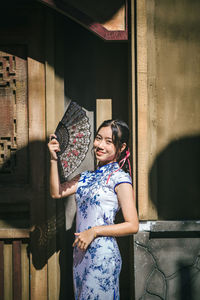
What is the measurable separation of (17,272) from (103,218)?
127 cm

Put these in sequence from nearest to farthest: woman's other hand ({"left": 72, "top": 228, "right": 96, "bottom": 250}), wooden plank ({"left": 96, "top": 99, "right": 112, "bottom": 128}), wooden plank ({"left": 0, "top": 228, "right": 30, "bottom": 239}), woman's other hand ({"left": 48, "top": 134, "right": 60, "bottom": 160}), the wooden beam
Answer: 1. woman's other hand ({"left": 72, "top": 228, "right": 96, "bottom": 250})
2. woman's other hand ({"left": 48, "top": 134, "right": 60, "bottom": 160})
3. the wooden beam
4. wooden plank ({"left": 0, "top": 228, "right": 30, "bottom": 239})
5. wooden plank ({"left": 96, "top": 99, "right": 112, "bottom": 128})

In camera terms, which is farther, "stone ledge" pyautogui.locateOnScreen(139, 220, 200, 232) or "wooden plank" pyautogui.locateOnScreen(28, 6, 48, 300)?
"wooden plank" pyautogui.locateOnScreen(28, 6, 48, 300)

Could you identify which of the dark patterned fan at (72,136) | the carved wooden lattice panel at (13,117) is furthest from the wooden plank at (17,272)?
the dark patterned fan at (72,136)

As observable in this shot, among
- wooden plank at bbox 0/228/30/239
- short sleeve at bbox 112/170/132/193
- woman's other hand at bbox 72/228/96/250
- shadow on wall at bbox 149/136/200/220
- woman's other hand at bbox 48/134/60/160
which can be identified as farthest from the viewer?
wooden plank at bbox 0/228/30/239

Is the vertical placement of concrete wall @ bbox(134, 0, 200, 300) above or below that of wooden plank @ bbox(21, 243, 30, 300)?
above

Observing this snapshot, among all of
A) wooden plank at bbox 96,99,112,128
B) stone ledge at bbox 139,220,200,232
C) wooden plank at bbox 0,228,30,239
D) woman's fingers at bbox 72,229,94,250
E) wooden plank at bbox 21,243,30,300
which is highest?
wooden plank at bbox 96,99,112,128

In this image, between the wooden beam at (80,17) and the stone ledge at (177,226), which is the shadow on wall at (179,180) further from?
the wooden beam at (80,17)

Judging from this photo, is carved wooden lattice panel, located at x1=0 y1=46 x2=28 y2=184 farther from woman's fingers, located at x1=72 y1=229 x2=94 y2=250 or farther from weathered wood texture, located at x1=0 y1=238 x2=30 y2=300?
woman's fingers, located at x1=72 y1=229 x2=94 y2=250

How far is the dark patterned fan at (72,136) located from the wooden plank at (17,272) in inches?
38.6

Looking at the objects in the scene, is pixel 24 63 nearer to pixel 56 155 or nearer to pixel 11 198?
pixel 56 155

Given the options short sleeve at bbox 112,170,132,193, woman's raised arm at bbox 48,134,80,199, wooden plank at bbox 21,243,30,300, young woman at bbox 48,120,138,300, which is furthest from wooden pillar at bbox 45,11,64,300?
short sleeve at bbox 112,170,132,193

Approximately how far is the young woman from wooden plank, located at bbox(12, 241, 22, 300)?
33.5 inches

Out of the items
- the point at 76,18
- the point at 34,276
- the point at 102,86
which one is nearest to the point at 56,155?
the point at 102,86

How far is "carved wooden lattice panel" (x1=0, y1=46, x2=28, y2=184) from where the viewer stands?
104 inches
